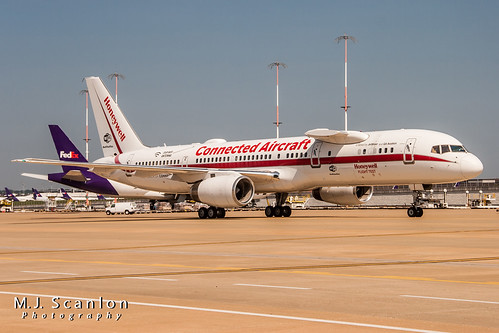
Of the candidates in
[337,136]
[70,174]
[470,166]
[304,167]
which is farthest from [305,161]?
[70,174]

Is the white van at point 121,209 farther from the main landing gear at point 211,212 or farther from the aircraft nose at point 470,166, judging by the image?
the aircraft nose at point 470,166

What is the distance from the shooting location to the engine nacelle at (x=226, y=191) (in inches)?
1699

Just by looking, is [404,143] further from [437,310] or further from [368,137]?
[437,310]

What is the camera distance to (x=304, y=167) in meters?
44.8

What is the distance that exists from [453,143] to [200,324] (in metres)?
34.2

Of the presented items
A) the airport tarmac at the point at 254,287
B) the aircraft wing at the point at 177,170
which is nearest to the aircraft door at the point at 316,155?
the aircraft wing at the point at 177,170

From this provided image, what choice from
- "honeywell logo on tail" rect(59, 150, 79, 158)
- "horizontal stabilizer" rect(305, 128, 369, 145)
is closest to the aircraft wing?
"horizontal stabilizer" rect(305, 128, 369, 145)

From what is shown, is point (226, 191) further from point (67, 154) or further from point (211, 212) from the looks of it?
point (67, 154)

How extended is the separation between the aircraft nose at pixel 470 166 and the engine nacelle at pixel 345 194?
28.7 ft

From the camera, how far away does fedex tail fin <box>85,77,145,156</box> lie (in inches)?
2269

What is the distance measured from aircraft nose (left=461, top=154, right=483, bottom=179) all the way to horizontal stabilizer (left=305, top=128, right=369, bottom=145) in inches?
221

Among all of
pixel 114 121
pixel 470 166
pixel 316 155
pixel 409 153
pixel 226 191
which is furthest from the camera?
pixel 114 121

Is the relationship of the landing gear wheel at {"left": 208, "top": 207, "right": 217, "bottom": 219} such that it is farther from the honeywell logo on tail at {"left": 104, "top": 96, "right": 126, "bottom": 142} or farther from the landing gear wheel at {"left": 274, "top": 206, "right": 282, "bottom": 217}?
the honeywell logo on tail at {"left": 104, "top": 96, "right": 126, "bottom": 142}

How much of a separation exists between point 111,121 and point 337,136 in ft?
69.7
